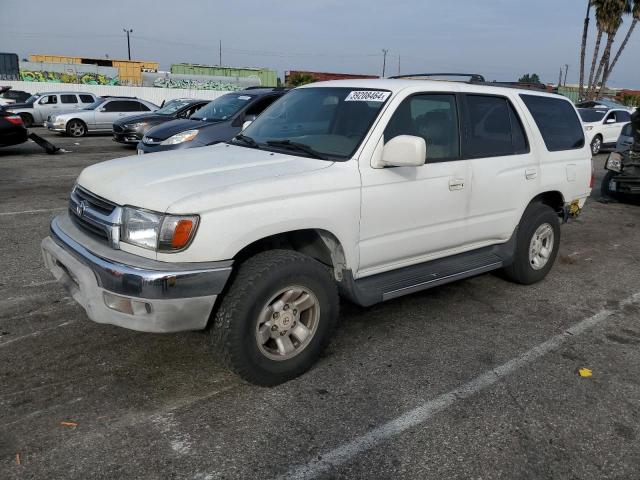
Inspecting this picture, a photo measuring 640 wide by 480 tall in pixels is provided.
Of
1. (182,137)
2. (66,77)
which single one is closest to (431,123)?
(182,137)

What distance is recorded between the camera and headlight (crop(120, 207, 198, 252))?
2869 mm

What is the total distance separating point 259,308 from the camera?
3088 millimetres

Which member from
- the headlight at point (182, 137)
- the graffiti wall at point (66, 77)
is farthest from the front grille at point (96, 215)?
the graffiti wall at point (66, 77)

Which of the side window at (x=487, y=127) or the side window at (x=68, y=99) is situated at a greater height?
the side window at (x=68, y=99)

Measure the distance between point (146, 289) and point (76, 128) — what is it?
A: 738 inches

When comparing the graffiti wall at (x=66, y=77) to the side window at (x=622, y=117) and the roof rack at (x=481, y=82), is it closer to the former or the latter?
the side window at (x=622, y=117)

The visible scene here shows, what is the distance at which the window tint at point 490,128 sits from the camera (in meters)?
4.29

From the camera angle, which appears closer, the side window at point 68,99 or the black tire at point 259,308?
the black tire at point 259,308

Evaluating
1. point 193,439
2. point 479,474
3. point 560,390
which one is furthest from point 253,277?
point 560,390

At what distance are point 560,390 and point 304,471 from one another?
1.77 m

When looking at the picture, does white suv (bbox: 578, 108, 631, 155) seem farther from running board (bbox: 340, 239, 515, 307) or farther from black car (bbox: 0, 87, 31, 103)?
black car (bbox: 0, 87, 31, 103)

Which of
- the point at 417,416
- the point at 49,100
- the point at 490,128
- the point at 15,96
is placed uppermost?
the point at 15,96

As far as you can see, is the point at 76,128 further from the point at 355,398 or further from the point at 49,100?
the point at 355,398

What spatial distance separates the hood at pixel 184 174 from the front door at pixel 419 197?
1.43ft
